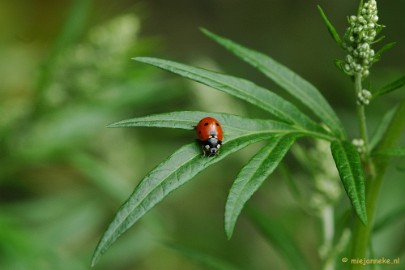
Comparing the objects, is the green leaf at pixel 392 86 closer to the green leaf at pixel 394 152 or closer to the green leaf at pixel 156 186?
the green leaf at pixel 394 152

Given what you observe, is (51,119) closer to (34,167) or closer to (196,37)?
(34,167)

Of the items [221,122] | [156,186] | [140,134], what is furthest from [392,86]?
[140,134]

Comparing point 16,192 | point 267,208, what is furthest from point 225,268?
point 267,208

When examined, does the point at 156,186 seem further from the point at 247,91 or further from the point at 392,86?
the point at 392,86

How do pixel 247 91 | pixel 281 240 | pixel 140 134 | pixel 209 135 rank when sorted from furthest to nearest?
pixel 140 134 → pixel 281 240 → pixel 247 91 → pixel 209 135

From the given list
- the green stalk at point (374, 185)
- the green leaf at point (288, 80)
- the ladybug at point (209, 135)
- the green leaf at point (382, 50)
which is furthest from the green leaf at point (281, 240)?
the green leaf at point (382, 50)

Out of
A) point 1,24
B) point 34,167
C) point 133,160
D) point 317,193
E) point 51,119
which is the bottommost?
point 317,193
